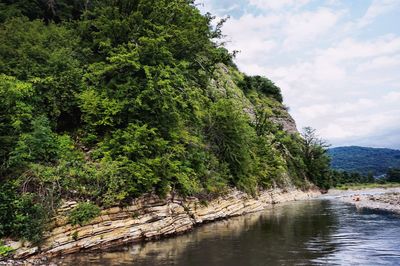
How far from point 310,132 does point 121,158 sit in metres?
61.9

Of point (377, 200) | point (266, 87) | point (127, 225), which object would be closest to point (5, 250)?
point (127, 225)

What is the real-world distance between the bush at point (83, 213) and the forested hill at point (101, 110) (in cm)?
10

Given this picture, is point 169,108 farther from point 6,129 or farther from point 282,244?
point 282,244

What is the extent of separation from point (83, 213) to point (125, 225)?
2.51m

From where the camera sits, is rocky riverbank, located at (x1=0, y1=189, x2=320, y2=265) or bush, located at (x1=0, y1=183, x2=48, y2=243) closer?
bush, located at (x1=0, y1=183, x2=48, y2=243)

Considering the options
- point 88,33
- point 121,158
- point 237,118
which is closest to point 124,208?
point 121,158

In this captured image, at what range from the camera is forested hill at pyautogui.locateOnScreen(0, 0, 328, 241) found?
16.3m

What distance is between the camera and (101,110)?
21484mm

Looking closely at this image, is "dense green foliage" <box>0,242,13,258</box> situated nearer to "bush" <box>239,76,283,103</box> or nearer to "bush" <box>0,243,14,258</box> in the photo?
"bush" <box>0,243,14,258</box>

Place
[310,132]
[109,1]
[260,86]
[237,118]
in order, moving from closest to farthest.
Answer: [109,1] → [237,118] → [310,132] → [260,86]

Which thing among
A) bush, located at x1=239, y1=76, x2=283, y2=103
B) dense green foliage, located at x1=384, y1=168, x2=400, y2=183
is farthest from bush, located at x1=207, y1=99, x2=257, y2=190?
dense green foliage, located at x1=384, y1=168, x2=400, y2=183

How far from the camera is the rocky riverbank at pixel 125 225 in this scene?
14797 millimetres

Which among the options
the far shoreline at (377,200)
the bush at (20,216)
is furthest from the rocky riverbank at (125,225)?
the far shoreline at (377,200)

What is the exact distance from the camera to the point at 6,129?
16.8 m
